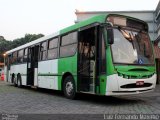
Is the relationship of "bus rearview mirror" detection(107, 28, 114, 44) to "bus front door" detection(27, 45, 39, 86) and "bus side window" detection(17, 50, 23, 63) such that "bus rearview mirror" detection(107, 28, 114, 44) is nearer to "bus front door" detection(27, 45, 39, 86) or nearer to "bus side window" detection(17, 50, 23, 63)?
"bus front door" detection(27, 45, 39, 86)

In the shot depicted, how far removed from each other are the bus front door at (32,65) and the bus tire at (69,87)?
4276 mm

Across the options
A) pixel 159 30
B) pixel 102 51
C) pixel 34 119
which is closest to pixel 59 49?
pixel 102 51

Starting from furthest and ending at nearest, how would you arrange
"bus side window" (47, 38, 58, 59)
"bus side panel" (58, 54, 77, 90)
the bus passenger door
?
1. "bus side window" (47, 38, 58, 59)
2. "bus side panel" (58, 54, 77, 90)
3. the bus passenger door

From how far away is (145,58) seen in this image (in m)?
10.7

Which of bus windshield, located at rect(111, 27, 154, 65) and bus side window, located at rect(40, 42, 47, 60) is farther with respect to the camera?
bus side window, located at rect(40, 42, 47, 60)

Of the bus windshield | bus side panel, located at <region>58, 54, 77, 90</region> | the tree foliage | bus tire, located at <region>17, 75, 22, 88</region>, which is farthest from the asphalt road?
the tree foliage

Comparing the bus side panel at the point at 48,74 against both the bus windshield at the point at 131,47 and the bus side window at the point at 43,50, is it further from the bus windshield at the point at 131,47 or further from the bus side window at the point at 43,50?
the bus windshield at the point at 131,47

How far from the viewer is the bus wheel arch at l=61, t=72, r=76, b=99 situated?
12047mm

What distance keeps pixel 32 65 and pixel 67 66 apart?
558 centimetres

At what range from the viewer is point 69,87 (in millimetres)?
12336

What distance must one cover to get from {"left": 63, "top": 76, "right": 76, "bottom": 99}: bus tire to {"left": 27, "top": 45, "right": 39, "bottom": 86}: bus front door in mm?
4276

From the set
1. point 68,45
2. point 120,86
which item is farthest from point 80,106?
point 68,45

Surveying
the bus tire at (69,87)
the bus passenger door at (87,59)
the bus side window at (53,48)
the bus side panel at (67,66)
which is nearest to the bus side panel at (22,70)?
the bus side window at (53,48)

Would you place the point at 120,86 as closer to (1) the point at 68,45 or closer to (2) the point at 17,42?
(1) the point at 68,45
